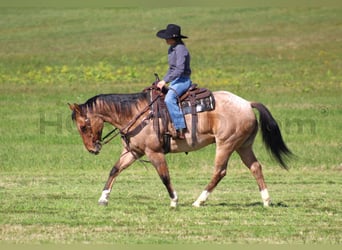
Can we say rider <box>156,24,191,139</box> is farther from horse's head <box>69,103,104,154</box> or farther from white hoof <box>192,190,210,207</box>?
horse's head <box>69,103,104,154</box>

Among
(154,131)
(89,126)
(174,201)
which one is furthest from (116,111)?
(174,201)

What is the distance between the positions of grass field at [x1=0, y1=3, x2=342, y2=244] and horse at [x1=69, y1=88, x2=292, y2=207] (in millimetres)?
513

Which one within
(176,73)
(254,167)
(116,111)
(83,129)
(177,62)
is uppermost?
(177,62)

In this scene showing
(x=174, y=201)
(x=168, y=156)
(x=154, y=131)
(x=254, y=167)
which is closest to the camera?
(x=174, y=201)

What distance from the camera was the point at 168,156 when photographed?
2309cm

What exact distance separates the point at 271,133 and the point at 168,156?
737 cm

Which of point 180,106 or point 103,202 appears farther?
point 180,106

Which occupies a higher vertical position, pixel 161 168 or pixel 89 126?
pixel 89 126

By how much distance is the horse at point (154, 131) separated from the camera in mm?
15266

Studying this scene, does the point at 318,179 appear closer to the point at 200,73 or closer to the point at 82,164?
the point at 82,164

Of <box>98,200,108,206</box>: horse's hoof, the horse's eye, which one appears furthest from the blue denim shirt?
<box>98,200,108,206</box>: horse's hoof

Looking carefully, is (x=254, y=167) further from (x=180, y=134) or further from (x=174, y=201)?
(x=174, y=201)

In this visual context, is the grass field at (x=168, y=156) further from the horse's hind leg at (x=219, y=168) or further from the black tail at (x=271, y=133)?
the black tail at (x=271, y=133)

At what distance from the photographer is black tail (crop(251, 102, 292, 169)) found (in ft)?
51.6
